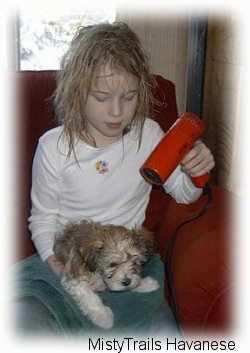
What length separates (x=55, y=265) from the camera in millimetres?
1251

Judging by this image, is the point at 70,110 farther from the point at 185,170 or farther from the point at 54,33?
the point at 54,33

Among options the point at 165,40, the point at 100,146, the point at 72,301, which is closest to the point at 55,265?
the point at 72,301

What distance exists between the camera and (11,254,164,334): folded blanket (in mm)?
1119

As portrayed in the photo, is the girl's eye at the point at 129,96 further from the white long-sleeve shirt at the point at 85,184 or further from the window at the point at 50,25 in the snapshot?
the window at the point at 50,25

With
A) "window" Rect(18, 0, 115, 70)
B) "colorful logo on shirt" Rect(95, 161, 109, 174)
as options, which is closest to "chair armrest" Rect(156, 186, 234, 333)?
"colorful logo on shirt" Rect(95, 161, 109, 174)

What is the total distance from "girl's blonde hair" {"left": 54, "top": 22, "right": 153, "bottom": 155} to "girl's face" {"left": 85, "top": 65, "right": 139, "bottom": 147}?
0.02 metres

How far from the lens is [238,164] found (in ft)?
5.35

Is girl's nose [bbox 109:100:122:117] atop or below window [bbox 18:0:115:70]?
below

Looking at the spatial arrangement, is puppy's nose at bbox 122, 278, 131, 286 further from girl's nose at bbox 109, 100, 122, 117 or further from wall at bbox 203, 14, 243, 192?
wall at bbox 203, 14, 243, 192

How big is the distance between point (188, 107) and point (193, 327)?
3.47 feet

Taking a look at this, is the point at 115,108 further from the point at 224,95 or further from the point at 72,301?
the point at 224,95

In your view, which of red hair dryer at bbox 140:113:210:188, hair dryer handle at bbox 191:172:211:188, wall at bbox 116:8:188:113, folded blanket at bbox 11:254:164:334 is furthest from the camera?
wall at bbox 116:8:188:113

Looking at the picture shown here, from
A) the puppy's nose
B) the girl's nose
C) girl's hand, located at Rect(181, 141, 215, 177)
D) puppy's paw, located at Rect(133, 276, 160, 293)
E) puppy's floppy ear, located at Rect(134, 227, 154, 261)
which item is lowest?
puppy's paw, located at Rect(133, 276, 160, 293)

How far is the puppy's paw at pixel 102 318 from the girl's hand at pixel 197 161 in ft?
1.49
